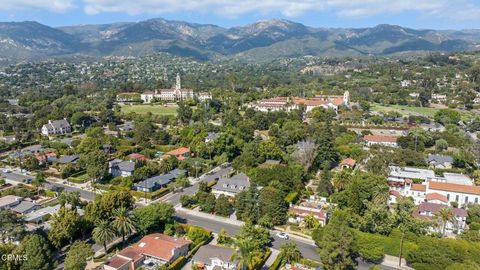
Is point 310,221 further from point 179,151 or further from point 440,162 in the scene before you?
point 179,151

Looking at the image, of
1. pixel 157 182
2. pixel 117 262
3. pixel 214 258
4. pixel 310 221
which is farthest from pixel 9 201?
pixel 310 221

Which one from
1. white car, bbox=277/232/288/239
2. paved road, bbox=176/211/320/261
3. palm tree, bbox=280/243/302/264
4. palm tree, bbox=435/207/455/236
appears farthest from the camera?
white car, bbox=277/232/288/239

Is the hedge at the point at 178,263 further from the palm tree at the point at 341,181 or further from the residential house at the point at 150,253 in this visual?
the palm tree at the point at 341,181

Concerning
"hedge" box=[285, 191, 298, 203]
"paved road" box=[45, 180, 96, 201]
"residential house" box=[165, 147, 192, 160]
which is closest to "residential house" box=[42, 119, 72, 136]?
"paved road" box=[45, 180, 96, 201]

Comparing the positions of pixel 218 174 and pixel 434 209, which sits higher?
pixel 434 209

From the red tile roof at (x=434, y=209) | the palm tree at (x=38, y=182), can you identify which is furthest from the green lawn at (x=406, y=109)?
the palm tree at (x=38, y=182)

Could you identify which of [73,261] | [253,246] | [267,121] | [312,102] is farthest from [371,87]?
[73,261]

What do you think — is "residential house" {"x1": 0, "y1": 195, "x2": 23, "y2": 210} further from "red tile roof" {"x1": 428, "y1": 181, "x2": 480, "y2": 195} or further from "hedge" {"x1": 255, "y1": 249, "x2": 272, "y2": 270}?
"red tile roof" {"x1": 428, "y1": 181, "x2": 480, "y2": 195}
